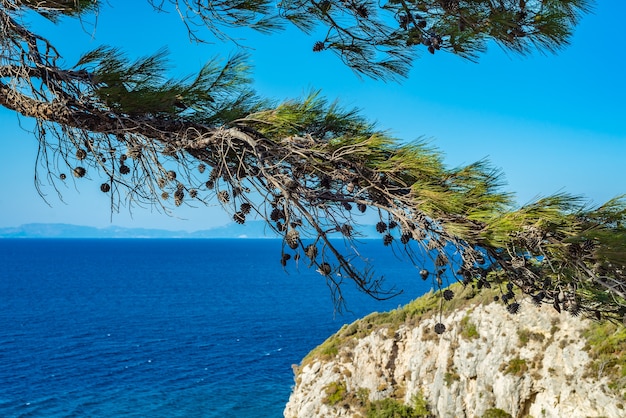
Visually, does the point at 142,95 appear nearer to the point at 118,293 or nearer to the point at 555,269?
the point at 555,269

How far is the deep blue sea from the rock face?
15.9 feet

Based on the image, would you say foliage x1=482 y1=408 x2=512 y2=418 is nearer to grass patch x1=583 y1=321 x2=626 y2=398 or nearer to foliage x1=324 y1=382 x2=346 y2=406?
grass patch x1=583 y1=321 x2=626 y2=398

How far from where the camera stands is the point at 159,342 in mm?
40531

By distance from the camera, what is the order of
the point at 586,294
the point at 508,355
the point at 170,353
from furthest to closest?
the point at 170,353
the point at 508,355
the point at 586,294

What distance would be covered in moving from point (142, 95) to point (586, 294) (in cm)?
258

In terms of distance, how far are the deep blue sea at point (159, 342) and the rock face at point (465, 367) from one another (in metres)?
4.85

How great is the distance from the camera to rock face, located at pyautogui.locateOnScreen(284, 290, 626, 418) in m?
14.9

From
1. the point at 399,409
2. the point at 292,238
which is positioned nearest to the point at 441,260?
the point at 292,238

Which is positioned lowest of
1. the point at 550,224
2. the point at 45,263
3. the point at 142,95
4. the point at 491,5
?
the point at 45,263

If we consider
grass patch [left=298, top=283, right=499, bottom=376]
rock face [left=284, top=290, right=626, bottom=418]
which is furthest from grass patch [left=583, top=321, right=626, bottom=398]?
grass patch [left=298, top=283, right=499, bottom=376]

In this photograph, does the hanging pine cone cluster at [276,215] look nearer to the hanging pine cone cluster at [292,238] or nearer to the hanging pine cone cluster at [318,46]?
the hanging pine cone cluster at [292,238]

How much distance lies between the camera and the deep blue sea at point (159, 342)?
27094 millimetres

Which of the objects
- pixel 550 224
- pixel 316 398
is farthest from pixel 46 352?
pixel 550 224

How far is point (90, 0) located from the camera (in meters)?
4.57
